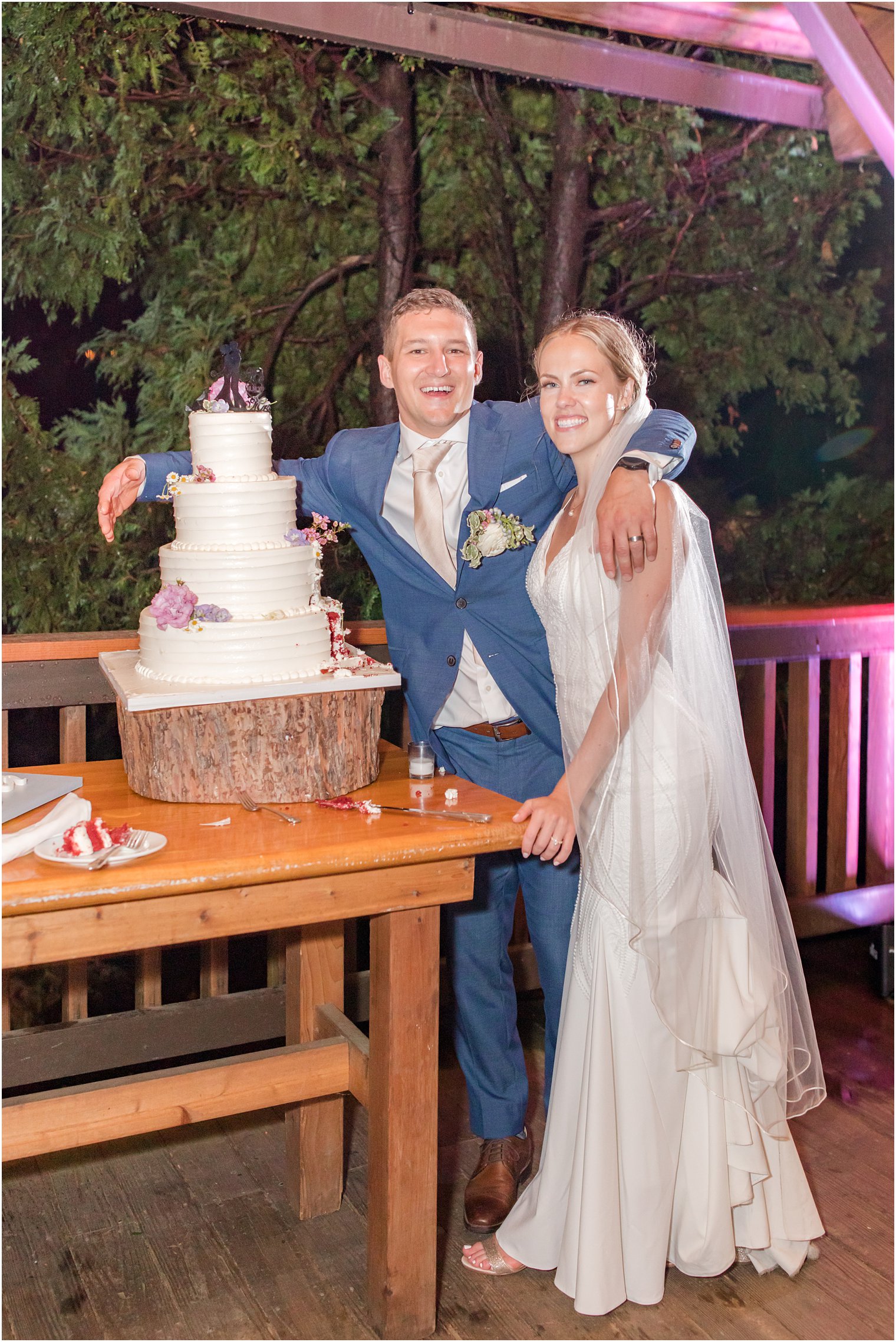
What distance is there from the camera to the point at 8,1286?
2.39 metres

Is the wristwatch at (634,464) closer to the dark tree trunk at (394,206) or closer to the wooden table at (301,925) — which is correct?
the wooden table at (301,925)

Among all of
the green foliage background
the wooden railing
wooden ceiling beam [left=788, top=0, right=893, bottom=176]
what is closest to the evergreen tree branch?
the green foliage background

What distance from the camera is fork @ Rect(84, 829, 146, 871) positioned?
5.86ft

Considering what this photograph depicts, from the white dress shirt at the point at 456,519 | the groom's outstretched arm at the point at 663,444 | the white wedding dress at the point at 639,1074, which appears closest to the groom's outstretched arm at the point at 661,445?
the groom's outstretched arm at the point at 663,444

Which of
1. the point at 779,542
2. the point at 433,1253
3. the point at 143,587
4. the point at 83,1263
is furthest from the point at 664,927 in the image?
the point at 779,542

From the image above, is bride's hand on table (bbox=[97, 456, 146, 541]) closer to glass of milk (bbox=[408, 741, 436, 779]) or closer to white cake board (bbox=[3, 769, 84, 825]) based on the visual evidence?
white cake board (bbox=[3, 769, 84, 825])

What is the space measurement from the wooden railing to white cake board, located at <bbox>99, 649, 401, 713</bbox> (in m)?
0.75

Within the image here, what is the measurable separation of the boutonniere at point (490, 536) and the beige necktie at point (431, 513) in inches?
3.2

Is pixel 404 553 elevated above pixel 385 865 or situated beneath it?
elevated above

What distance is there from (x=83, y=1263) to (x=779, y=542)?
14.2 ft

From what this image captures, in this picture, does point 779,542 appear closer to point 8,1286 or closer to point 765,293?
point 765,293

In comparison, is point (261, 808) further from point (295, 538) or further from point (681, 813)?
point (681, 813)

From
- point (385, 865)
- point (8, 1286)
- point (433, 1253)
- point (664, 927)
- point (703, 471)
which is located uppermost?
point (703, 471)

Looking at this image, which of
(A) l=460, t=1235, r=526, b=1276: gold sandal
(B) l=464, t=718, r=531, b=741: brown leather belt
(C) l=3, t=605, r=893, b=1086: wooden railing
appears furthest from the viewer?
(C) l=3, t=605, r=893, b=1086: wooden railing
